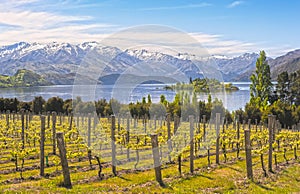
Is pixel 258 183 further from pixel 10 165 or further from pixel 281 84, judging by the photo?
pixel 281 84

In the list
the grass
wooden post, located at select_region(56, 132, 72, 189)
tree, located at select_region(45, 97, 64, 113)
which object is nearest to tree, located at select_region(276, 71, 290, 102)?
tree, located at select_region(45, 97, 64, 113)

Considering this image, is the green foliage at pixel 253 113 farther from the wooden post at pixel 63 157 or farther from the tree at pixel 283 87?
the wooden post at pixel 63 157

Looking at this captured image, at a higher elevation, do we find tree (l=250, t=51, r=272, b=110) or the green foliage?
tree (l=250, t=51, r=272, b=110)

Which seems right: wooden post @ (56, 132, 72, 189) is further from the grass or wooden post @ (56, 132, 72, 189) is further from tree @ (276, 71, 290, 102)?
tree @ (276, 71, 290, 102)

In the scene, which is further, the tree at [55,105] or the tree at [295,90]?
the tree at [295,90]

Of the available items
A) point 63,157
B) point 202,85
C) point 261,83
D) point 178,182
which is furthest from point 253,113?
point 63,157

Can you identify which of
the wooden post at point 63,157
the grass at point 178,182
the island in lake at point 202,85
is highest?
the island in lake at point 202,85

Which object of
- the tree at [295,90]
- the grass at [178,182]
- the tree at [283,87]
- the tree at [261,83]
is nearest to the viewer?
the grass at [178,182]

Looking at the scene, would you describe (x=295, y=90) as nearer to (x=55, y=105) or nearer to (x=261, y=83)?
(x=261, y=83)

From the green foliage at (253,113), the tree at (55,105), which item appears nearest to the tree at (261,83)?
the green foliage at (253,113)

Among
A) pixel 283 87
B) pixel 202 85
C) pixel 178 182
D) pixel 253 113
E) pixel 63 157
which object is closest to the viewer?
pixel 63 157

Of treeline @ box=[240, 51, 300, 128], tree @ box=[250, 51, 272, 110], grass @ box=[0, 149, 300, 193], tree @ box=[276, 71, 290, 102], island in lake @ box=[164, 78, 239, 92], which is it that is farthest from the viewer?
tree @ box=[276, 71, 290, 102]

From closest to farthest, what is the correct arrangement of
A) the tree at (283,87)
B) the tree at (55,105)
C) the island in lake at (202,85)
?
the island in lake at (202,85)
the tree at (55,105)
the tree at (283,87)

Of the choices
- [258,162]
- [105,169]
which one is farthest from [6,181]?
[258,162]
